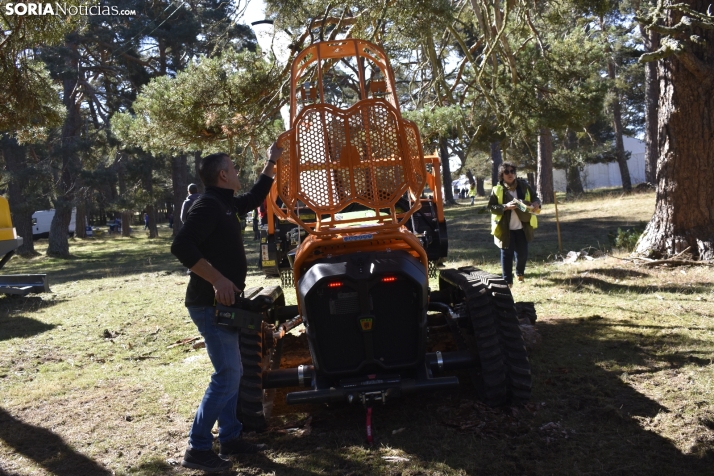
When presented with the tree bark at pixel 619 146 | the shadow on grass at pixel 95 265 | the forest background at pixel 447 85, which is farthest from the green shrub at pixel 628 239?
the tree bark at pixel 619 146

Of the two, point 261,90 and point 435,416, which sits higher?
point 261,90

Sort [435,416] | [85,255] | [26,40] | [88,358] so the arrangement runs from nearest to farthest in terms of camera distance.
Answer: [435,416] < [26,40] < [88,358] < [85,255]

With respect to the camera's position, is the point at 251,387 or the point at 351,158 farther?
the point at 251,387

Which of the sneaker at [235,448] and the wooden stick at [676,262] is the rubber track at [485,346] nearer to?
the sneaker at [235,448]

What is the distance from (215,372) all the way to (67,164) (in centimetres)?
2613

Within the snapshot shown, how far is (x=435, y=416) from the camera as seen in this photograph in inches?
188

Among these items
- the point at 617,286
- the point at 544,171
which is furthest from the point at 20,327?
the point at 544,171

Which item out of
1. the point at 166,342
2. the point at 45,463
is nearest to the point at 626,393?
the point at 45,463

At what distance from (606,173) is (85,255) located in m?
35.8

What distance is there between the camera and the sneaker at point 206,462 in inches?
162

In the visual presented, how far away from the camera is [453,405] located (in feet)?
16.1

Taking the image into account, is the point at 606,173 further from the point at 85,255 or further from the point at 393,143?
the point at 393,143

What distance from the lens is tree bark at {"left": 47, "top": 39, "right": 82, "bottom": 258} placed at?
25716 mm

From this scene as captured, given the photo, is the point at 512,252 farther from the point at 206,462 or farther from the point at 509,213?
the point at 206,462
